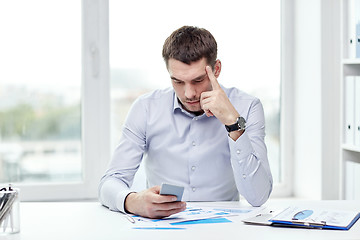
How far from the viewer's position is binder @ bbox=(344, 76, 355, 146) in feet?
9.24

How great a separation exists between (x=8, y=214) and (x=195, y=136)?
911 millimetres

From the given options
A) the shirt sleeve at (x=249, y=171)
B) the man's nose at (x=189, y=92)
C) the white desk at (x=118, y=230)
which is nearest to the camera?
the white desk at (x=118, y=230)

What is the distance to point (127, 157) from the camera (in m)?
2.24

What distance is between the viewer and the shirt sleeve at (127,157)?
2.07 metres

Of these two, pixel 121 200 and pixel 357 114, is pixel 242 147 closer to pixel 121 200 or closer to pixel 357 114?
pixel 121 200

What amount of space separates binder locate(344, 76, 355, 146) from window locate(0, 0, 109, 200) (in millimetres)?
1381

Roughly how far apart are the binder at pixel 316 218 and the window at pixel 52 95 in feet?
5.90

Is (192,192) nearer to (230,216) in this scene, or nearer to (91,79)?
(230,216)

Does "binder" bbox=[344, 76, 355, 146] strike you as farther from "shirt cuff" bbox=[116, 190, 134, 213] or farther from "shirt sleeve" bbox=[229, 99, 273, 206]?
"shirt cuff" bbox=[116, 190, 134, 213]

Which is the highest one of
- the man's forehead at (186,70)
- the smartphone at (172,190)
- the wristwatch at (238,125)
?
the man's forehead at (186,70)

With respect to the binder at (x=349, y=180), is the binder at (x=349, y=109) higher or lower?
higher

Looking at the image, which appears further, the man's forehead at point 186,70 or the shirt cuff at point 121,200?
the man's forehead at point 186,70

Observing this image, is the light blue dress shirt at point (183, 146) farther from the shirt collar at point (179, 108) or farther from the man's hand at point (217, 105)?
the man's hand at point (217, 105)

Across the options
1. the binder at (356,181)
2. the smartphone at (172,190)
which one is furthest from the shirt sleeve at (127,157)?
the binder at (356,181)
